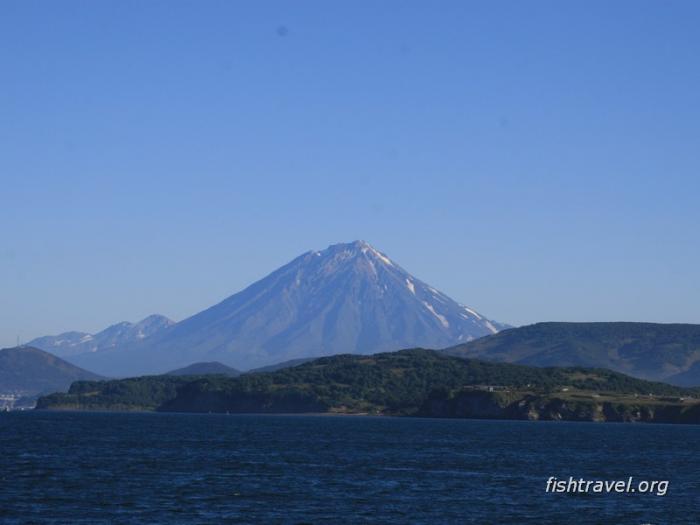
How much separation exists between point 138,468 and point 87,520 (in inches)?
1477

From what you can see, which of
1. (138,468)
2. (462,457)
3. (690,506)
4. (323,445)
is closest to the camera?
(690,506)

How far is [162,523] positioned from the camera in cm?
7925

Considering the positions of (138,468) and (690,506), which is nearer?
(690,506)

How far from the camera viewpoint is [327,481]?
10800 centimetres

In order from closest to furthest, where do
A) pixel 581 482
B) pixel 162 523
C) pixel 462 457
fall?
pixel 162 523 → pixel 581 482 → pixel 462 457

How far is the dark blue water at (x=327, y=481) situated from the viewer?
85062 mm

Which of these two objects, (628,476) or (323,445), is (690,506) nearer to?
(628,476)

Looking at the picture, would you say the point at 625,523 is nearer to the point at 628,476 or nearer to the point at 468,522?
the point at 468,522

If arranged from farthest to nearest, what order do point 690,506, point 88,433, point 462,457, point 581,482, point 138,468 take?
point 88,433, point 462,457, point 138,468, point 581,482, point 690,506

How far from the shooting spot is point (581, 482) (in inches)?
4360

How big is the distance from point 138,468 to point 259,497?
2705cm

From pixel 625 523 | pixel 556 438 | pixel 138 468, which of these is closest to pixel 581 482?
pixel 625 523

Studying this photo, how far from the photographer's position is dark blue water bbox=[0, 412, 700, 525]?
85062mm

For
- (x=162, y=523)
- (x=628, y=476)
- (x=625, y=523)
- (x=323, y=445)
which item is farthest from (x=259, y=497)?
(x=323, y=445)
